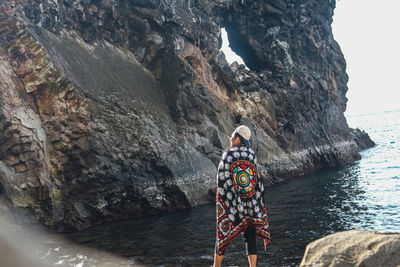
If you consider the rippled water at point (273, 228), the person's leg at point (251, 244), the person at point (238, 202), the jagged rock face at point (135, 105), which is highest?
the jagged rock face at point (135, 105)

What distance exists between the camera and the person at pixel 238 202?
227 inches

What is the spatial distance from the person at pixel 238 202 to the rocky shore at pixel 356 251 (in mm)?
1542

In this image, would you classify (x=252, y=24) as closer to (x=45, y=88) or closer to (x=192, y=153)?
(x=192, y=153)

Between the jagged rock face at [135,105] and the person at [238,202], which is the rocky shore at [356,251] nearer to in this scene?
the person at [238,202]

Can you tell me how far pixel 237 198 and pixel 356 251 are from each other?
219cm

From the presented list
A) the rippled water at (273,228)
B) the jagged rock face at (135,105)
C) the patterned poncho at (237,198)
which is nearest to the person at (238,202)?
the patterned poncho at (237,198)

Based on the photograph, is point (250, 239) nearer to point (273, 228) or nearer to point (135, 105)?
point (273, 228)

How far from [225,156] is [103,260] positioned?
478 cm

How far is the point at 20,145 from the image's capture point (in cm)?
1283

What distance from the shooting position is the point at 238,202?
19.0ft

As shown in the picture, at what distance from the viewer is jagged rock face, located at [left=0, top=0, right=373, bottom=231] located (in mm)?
13602

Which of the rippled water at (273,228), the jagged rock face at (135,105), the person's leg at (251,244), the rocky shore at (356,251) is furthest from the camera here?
the jagged rock face at (135,105)

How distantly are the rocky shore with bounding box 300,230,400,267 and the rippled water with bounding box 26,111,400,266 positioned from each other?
3.03m

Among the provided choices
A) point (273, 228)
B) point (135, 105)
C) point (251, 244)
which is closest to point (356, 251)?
point (251, 244)
